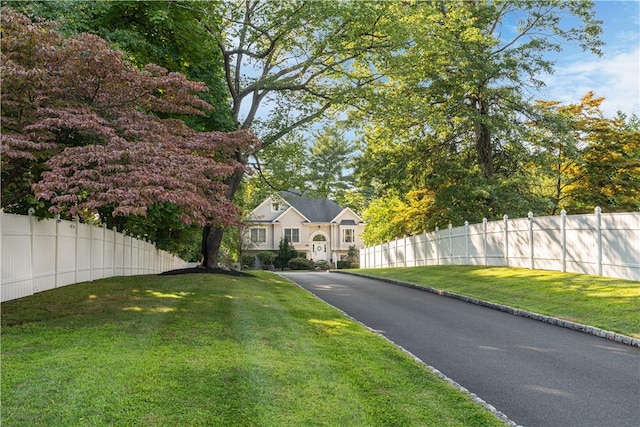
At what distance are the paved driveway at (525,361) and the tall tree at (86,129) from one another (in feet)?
16.0

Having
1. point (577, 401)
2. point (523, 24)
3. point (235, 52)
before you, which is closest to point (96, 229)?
point (235, 52)

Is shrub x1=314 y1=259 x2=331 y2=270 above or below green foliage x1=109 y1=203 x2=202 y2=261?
below

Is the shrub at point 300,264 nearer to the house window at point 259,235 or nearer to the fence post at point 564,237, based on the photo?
the house window at point 259,235

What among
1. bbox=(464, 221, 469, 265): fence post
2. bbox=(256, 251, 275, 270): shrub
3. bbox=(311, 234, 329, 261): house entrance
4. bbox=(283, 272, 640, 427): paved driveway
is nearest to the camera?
bbox=(283, 272, 640, 427): paved driveway

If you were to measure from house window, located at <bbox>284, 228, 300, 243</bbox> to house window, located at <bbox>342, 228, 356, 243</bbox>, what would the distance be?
17.5 feet

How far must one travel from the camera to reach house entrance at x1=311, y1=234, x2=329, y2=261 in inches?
2250


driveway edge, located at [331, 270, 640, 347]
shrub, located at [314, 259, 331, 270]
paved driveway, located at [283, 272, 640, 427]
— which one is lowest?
shrub, located at [314, 259, 331, 270]

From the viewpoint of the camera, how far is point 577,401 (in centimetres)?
597

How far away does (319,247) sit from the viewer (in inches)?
2266

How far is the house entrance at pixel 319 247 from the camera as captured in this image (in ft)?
188

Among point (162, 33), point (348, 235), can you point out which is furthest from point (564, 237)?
point (348, 235)

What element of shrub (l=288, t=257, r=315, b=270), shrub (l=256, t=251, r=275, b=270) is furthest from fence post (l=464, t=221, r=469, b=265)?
shrub (l=256, t=251, r=275, b=270)

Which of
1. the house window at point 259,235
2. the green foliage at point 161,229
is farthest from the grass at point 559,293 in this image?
the house window at point 259,235

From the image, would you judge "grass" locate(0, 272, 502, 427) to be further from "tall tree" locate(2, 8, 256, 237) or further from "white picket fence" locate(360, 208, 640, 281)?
"white picket fence" locate(360, 208, 640, 281)
